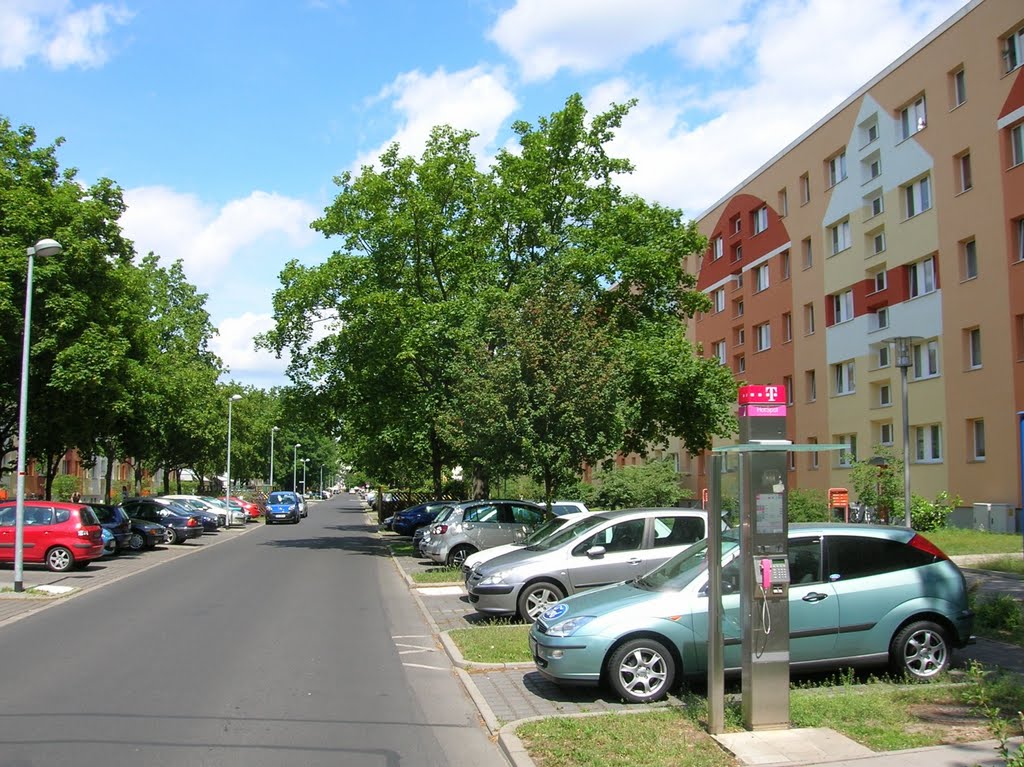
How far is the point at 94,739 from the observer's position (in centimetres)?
657

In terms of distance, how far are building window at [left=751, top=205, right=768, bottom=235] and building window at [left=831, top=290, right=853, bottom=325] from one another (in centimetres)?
680

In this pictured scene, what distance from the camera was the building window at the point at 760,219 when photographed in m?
42.6

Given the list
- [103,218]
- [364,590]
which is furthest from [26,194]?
[364,590]

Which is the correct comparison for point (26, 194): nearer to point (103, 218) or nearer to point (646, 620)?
point (103, 218)

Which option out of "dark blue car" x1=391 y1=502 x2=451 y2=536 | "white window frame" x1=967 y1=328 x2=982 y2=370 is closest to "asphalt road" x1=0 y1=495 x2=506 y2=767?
"dark blue car" x1=391 y1=502 x2=451 y2=536

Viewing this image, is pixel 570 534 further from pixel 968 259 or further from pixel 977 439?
pixel 968 259

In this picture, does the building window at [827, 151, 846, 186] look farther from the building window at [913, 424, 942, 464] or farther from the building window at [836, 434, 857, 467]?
the building window at [913, 424, 942, 464]

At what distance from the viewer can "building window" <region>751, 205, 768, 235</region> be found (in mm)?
42625

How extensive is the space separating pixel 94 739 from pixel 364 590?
10926 mm

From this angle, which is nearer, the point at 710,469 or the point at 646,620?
the point at 710,469

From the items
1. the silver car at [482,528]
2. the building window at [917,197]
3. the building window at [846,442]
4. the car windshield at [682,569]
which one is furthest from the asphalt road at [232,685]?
the building window at [917,197]

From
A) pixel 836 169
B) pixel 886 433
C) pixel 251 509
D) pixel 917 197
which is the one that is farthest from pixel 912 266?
pixel 251 509

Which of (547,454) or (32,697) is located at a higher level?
(547,454)

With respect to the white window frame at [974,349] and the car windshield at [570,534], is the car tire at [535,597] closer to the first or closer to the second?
the car windshield at [570,534]
